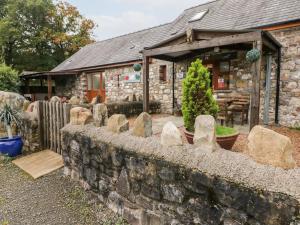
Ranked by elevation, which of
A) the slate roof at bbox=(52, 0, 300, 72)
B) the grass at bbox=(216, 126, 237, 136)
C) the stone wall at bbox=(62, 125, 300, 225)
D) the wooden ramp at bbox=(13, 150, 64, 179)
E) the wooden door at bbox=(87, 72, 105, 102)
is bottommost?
the wooden ramp at bbox=(13, 150, 64, 179)

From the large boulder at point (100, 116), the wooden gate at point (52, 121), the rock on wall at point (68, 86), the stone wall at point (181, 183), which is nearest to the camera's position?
the stone wall at point (181, 183)

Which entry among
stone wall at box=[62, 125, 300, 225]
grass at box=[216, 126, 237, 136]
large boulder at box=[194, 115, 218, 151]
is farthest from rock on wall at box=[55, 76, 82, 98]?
large boulder at box=[194, 115, 218, 151]

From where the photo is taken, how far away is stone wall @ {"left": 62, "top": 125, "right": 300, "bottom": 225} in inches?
57.3

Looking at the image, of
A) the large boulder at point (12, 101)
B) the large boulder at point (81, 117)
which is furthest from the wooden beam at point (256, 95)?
the large boulder at point (12, 101)

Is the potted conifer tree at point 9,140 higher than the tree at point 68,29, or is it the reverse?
the tree at point 68,29

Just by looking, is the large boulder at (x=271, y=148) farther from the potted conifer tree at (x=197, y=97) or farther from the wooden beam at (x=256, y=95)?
the wooden beam at (x=256, y=95)

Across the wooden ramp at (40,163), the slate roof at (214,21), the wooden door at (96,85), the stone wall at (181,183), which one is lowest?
the wooden ramp at (40,163)

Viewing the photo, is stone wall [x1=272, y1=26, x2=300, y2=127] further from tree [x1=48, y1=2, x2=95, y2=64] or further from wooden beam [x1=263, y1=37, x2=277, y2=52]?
tree [x1=48, y1=2, x2=95, y2=64]

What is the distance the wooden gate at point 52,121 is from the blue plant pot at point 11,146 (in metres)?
0.52

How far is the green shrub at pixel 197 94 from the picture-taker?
2.83 meters

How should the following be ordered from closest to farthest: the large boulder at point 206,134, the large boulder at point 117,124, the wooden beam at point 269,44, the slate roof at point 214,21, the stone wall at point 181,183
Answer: the stone wall at point 181,183, the large boulder at point 206,134, the large boulder at point 117,124, the wooden beam at point 269,44, the slate roof at point 214,21

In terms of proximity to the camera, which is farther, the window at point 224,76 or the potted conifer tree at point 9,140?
the window at point 224,76

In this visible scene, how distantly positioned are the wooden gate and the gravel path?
1008mm

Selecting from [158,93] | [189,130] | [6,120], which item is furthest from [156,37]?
[189,130]
